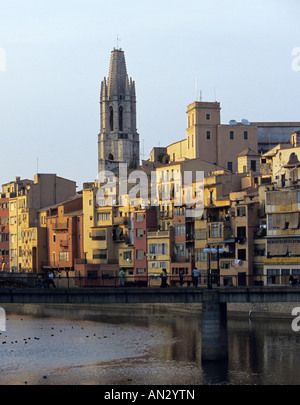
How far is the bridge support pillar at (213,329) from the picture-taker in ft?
225

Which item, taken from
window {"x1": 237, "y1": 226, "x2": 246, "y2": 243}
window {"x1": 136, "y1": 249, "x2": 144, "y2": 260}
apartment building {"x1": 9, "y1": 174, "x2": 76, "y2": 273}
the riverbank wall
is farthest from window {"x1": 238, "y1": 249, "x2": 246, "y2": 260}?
apartment building {"x1": 9, "y1": 174, "x2": 76, "y2": 273}

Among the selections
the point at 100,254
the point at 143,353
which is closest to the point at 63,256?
the point at 100,254

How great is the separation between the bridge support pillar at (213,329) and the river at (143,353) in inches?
32.7

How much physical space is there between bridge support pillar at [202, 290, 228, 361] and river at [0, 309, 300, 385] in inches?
32.7

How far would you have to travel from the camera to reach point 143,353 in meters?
74.8

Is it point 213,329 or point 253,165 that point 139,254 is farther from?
point 213,329

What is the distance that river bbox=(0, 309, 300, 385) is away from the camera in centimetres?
6322

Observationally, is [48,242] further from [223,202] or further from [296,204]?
[296,204]

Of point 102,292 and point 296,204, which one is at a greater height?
point 296,204

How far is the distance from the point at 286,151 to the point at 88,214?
34.0 m

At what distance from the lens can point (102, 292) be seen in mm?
72500

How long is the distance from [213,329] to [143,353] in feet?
26.5
